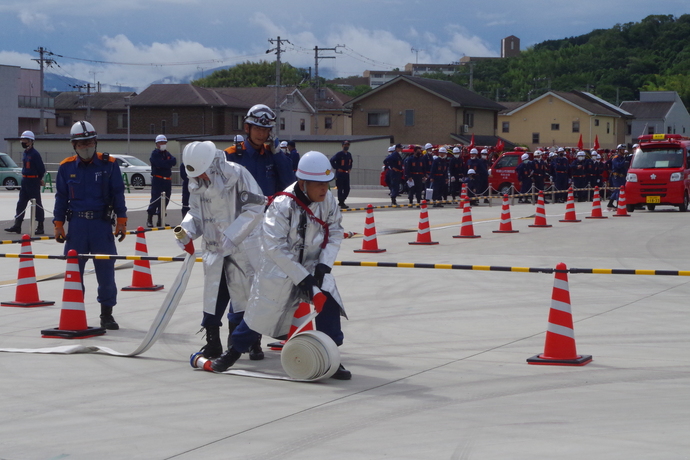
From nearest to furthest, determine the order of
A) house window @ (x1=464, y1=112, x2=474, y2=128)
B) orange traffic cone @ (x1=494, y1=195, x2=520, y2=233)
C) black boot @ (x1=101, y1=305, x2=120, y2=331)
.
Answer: black boot @ (x1=101, y1=305, x2=120, y2=331) → orange traffic cone @ (x1=494, y1=195, x2=520, y2=233) → house window @ (x1=464, y1=112, x2=474, y2=128)

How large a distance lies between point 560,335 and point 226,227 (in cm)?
296

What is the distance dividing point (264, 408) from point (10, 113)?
2849 inches

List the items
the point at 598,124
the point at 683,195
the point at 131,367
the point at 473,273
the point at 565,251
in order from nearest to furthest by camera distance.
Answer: the point at 131,367, the point at 473,273, the point at 565,251, the point at 683,195, the point at 598,124

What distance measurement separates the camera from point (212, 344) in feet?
25.8

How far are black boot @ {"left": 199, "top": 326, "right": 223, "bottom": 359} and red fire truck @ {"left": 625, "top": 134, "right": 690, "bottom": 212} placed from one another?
22291 millimetres

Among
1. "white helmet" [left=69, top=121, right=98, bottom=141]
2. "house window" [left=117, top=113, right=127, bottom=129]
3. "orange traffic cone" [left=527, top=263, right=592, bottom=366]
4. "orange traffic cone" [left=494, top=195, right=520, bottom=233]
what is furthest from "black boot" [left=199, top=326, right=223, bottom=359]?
"house window" [left=117, top=113, right=127, bottom=129]

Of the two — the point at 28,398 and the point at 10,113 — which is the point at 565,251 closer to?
the point at 28,398

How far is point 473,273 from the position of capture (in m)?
14.0

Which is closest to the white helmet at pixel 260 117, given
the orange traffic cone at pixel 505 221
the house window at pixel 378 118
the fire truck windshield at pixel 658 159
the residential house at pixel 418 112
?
the orange traffic cone at pixel 505 221

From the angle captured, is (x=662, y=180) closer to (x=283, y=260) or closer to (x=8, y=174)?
(x=283, y=260)

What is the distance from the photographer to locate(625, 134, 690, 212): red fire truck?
27.8 meters

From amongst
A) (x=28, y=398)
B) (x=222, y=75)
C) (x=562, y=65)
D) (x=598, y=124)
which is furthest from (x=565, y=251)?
(x=562, y=65)

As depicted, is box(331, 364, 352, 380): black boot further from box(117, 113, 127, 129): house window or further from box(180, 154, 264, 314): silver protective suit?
box(117, 113, 127, 129): house window

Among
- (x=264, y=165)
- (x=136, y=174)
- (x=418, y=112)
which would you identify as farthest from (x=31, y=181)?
(x=418, y=112)
